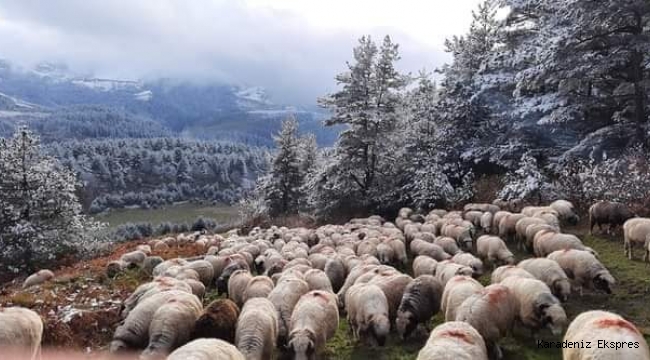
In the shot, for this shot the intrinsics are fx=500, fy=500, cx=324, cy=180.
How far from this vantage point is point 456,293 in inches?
415

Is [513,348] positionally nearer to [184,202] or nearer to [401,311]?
[401,311]

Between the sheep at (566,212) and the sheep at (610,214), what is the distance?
1410 millimetres

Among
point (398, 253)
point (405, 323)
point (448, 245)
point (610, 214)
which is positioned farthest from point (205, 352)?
point (610, 214)

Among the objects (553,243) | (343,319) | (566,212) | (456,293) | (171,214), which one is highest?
(566,212)

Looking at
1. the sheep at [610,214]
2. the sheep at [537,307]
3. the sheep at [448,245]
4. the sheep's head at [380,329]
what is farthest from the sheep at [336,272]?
the sheep at [610,214]

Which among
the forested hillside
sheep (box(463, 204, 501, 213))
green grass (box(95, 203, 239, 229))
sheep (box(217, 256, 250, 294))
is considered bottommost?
green grass (box(95, 203, 239, 229))

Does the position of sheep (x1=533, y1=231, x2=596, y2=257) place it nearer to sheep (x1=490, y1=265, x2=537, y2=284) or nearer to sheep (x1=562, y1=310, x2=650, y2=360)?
sheep (x1=490, y1=265, x2=537, y2=284)

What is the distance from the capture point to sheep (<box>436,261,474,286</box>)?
1263cm

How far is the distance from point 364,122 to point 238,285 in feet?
71.0

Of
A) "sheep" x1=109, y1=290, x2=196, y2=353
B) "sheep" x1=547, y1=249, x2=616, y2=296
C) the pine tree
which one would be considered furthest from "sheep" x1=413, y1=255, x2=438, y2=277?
the pine tree

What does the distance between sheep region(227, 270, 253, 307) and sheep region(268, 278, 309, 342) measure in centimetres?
161

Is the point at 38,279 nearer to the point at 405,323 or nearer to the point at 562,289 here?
the point at 405,323

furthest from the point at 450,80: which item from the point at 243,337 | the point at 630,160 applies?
the point at 243,337

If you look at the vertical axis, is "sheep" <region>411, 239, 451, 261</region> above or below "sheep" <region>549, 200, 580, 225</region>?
below
